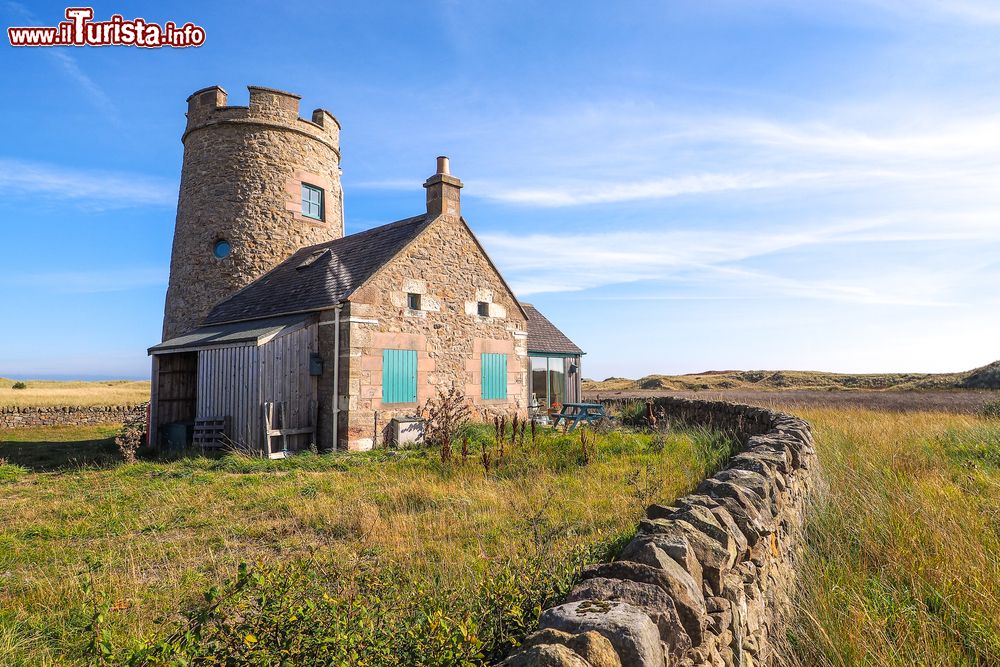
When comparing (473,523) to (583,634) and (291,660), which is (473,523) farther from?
(583,634)

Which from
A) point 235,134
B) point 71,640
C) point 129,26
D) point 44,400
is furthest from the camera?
point 44,400

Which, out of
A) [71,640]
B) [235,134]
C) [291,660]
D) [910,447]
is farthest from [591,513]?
[235,134]

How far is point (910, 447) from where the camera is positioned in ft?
29.4

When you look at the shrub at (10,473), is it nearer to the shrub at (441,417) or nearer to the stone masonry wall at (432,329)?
the stone masonry wall at (432,329)

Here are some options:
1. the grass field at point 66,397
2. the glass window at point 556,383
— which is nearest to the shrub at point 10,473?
the grass field at point 66,397

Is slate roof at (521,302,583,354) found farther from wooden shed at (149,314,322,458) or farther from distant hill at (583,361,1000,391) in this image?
distant hill at (583,361,1000,391)

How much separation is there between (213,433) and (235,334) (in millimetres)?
2381

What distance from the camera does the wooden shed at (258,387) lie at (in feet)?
42.1

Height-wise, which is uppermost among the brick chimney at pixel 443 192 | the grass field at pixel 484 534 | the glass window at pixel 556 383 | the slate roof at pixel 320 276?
the brick chimney at pixel 443 192

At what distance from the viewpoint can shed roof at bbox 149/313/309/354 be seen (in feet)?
42.5

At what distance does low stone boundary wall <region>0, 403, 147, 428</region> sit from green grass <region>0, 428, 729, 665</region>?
12198mm

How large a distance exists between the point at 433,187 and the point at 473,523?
36.4 ft

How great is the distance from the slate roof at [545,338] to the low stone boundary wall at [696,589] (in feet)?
50.7

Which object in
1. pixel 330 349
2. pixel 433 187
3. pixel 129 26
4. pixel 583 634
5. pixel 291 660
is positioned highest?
pixel 129 26
